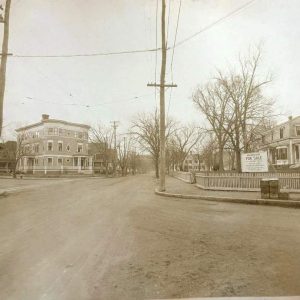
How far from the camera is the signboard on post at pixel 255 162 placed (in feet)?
59.8

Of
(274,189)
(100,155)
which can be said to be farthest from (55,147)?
(274,189)

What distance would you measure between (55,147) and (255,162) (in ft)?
179

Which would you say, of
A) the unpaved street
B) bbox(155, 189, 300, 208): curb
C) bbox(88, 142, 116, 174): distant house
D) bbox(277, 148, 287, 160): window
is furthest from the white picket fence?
bbox(88, 142, 116, 174): distant house

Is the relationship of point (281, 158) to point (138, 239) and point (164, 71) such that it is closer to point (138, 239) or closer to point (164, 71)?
point (164, 71)

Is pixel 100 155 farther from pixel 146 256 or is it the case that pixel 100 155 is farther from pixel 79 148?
pixel 146 256

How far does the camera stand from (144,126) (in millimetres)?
55219

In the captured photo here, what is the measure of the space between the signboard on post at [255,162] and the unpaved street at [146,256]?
8.71 metres

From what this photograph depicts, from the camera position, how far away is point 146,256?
5.70 meters

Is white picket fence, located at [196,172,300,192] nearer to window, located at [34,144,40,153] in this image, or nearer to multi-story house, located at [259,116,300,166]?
multi-story house, located at [259,116,300,166]

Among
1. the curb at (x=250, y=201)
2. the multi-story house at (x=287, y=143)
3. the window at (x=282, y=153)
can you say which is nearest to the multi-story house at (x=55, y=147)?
the multi-story house at (x=287, y=143)

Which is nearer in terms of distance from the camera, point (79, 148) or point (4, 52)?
point (4, 52)

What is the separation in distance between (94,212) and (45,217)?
1.58 metres

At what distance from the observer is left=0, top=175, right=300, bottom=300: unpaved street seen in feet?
14.0

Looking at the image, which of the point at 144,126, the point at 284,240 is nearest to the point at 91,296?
the point at 284,240
